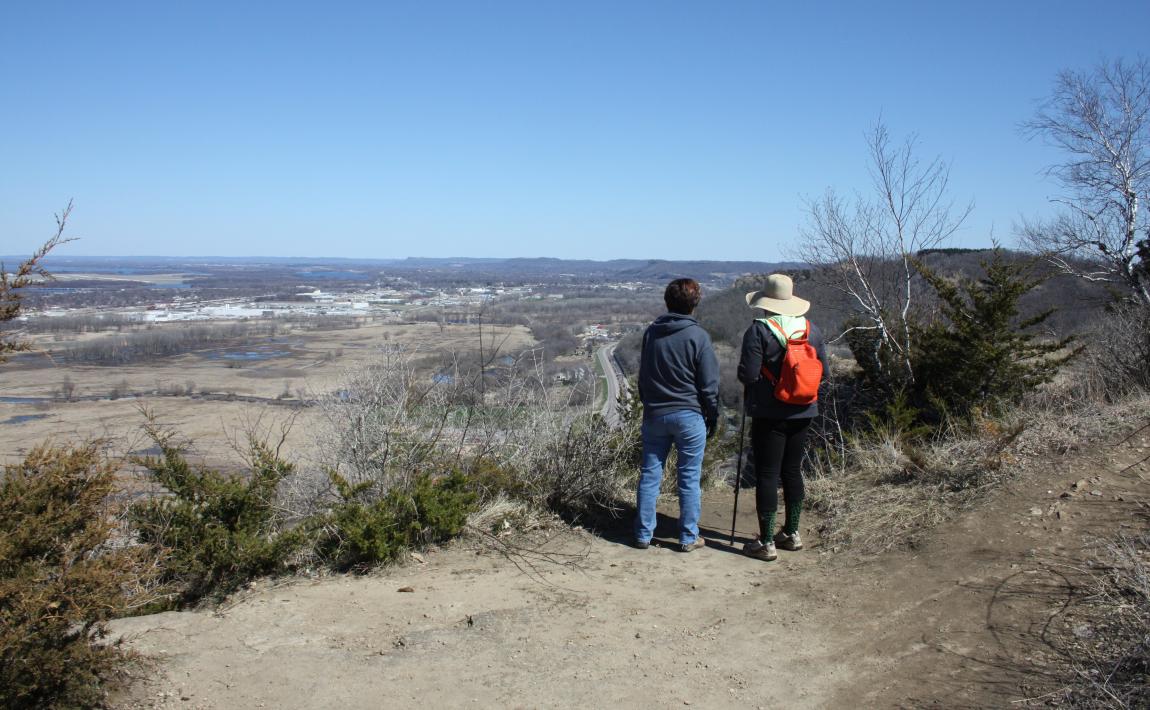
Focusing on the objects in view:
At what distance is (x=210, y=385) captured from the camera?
65.9 ft

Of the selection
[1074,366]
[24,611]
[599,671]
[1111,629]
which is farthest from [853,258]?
[24,611]

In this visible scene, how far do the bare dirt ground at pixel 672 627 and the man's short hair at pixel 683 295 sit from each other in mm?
1770

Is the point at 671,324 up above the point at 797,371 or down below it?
above

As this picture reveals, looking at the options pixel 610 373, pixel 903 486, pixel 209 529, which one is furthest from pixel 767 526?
pixel 610 373

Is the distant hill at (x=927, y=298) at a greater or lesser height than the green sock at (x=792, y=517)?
greater

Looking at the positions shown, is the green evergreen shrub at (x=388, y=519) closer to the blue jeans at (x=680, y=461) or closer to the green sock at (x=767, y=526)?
the blue jeans at (x=680, y=461)

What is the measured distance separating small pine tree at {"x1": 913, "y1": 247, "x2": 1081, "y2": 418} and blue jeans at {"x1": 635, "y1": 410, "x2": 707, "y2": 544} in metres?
4.44

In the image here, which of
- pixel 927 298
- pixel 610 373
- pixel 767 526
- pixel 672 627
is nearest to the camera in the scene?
pixel 672 627

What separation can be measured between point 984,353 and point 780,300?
15.5 feet

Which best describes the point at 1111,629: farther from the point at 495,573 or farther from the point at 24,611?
the point at 24,611

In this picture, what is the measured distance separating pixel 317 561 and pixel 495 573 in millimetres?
1225

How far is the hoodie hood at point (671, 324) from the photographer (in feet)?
16.0

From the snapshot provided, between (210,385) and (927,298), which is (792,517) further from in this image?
(210,385)

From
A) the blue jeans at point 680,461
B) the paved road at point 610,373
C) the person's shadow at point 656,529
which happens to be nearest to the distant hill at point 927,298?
the paved road at point 610,373
